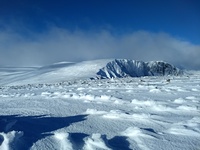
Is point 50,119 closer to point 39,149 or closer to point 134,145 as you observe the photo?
point 39,149

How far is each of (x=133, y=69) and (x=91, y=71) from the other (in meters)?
14.6

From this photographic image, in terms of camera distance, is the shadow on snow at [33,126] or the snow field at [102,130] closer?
the snow field at [102,130]

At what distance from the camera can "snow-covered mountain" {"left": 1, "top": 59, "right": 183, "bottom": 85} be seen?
33.3 m

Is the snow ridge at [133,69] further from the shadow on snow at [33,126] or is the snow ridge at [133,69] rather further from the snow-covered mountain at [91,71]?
the shadow on snow at [33,126]

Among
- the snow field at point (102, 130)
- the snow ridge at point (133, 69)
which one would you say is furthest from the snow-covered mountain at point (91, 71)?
the snow field at point (102, 130)

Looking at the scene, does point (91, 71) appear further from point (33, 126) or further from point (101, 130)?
point (101, 130)

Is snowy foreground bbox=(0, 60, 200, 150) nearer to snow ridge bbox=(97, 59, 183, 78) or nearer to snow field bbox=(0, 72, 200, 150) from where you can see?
snow field bbox=(0, 72, 200, 150)

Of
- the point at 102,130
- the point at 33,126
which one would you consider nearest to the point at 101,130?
the point at 102,130

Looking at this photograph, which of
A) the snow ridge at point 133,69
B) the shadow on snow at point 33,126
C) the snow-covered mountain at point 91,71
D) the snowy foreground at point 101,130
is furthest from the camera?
the snow ridge at point 133,69


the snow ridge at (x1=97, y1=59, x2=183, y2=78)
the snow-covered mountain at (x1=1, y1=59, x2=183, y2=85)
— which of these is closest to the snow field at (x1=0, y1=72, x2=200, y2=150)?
the snow-covered mountain at (x1=1, y1=59, x2=183, y2=85)

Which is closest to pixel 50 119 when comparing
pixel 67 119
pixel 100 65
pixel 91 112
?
pixel 67 119

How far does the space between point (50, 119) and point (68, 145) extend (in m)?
1.48

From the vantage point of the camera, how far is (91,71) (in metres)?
38.1

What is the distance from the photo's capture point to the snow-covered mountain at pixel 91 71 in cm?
3331
